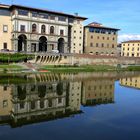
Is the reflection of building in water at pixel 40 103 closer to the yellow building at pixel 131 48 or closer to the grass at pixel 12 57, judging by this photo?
the grass at pixel 12 57

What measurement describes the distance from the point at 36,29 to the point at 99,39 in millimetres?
27756

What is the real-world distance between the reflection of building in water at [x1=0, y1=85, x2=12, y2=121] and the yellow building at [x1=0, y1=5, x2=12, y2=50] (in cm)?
3550

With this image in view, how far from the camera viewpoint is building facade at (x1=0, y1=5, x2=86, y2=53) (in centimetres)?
7025

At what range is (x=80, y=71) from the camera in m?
66.6

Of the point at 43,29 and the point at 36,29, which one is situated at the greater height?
the point at 43,29

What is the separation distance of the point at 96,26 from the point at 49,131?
76.1 meters

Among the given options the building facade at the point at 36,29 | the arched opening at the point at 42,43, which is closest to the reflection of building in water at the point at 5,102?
the building facade at the point at 36,29

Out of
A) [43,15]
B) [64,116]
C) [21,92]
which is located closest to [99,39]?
[43,15]

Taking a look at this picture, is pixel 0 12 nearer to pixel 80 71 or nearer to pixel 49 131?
pixel 80 71

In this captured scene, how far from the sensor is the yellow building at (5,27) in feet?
234

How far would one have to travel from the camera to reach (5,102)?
1113 inches

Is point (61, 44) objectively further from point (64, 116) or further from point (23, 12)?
point (64, 116)

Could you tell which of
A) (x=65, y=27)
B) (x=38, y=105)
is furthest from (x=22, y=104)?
(x=65, y=27)

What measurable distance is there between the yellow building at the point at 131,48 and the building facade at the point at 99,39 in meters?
35.4
